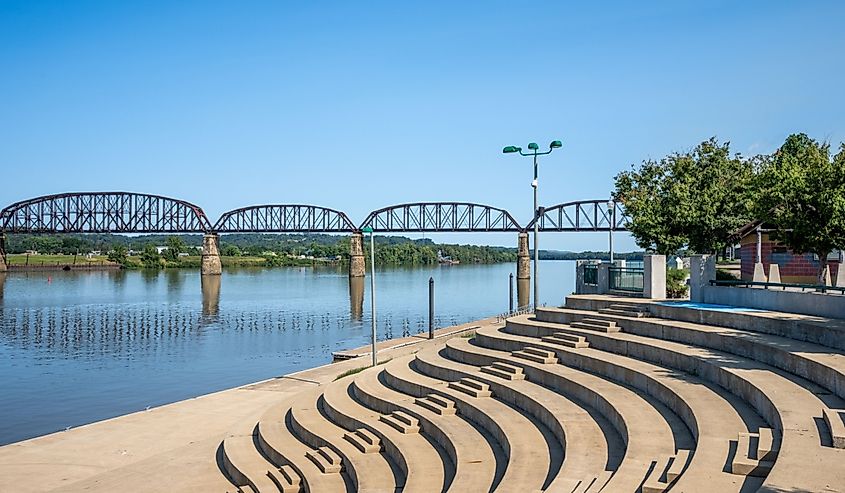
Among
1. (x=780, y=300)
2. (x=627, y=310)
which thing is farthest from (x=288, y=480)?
(x=780, y=300)

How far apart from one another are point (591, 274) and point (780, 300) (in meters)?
9.98

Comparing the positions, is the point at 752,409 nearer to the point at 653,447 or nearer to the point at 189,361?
the point at 653,447

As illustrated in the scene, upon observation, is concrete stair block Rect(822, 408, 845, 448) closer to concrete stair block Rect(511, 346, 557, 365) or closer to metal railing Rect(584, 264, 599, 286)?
concrete stair block Rect(511, 346, 557, 365)

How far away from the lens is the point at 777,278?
76.7 ft

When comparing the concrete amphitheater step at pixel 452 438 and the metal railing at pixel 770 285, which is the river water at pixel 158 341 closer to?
the concrete amphitheater step at pixel 452 438

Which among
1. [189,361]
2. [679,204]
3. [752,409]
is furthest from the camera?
[189,361]

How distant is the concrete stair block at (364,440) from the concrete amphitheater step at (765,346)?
7139mm

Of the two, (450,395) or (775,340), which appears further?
(450,395)

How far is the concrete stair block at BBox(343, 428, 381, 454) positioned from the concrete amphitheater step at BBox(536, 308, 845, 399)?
23.4 feet

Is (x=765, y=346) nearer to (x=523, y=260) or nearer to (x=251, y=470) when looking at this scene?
(x=251, y=470)

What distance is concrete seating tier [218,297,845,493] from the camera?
9773mm

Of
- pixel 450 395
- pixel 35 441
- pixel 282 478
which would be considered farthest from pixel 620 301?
pixel 35 441

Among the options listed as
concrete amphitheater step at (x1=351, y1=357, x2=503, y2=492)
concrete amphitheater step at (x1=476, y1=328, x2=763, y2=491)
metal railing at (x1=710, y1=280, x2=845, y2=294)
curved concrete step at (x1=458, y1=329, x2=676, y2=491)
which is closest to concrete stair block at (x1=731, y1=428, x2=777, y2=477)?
concrete amphitheater step at (x1=476, y1=328, x2=763, y2=491)

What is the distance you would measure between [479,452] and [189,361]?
3225 centimetres
